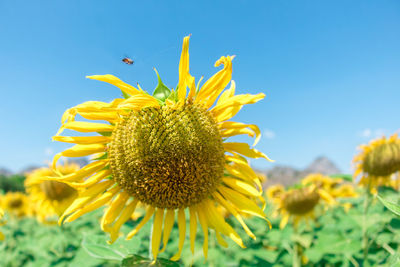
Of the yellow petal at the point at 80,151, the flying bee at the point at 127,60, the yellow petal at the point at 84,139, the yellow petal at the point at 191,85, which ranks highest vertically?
the flying bee at the point at 127,60

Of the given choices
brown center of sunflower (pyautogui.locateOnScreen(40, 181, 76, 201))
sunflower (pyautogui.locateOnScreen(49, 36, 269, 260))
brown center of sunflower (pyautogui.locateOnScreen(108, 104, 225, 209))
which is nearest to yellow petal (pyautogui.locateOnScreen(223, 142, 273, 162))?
sunflower (pyautogui.locateOnScreen(49, 36, 269, 260))

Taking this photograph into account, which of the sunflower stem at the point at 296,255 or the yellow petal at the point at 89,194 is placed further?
the sunflower stem at the point at 296,255

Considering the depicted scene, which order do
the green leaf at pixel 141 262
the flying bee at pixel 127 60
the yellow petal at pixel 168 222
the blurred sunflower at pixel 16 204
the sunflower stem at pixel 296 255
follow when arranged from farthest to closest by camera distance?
1. the blurred sunflower at pixel 16 204
2. the sunflower stem at pixel 296 255
3. the flying bee at pixel 127 60
4. the yellow petal at pixel 168 222
5. the green leaf at pixel 141 262

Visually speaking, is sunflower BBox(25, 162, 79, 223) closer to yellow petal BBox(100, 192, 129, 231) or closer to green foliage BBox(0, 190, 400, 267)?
green foliage BBox(0, 190, 400, 267)

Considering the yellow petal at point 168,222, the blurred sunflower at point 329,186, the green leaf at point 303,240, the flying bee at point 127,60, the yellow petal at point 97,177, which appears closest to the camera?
A: the yellow petal at point 97,177

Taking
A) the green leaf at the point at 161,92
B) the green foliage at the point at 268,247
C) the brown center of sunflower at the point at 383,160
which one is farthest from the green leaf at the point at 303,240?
the green leaf at the point at 161,92

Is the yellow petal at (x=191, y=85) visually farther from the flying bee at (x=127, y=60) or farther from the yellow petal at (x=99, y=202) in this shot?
the yellow petal at (x=99, y=202)
